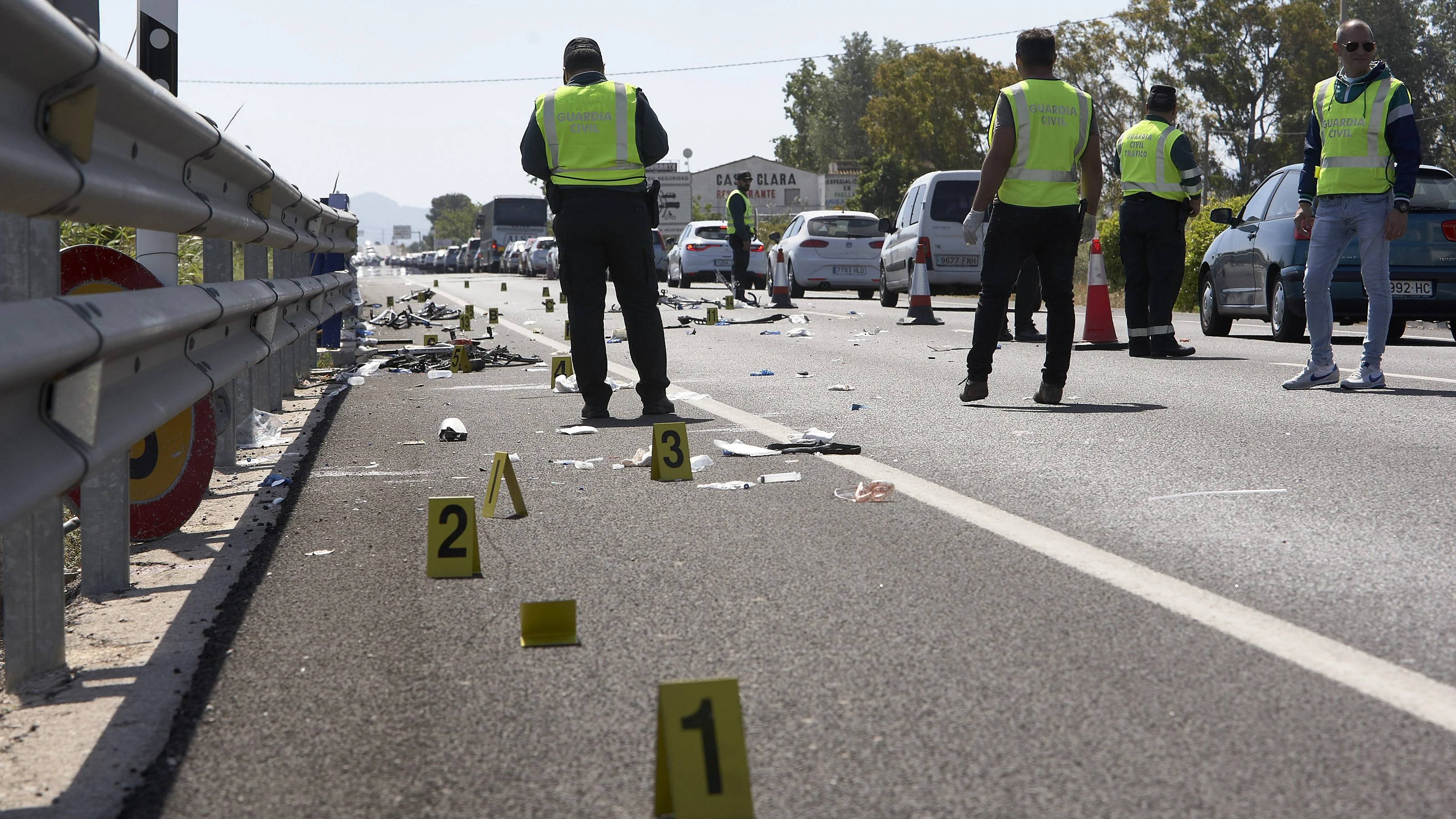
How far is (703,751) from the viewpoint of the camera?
242 cm

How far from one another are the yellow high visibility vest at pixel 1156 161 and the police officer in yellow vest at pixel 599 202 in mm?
5205

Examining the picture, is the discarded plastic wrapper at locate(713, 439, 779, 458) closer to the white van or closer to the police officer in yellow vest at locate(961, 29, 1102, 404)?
the police officer in yellow vest at locate(961, 29, 1102, 404)

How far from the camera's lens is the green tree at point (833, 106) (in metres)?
113

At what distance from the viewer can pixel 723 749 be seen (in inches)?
95.6

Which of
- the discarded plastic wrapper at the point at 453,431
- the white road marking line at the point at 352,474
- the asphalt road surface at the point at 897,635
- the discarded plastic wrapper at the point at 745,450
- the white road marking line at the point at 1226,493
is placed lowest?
the asphalt road surface at the point at 897,635

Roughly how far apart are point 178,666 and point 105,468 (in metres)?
0.84

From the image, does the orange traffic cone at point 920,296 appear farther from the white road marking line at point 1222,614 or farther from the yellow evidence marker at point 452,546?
the yellow evidence marker at point 452,546

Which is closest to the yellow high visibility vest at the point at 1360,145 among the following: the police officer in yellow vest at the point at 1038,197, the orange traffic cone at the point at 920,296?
the police officer in yellow vest at the point at 1038,197

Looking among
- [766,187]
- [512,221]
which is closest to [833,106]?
[766,187]

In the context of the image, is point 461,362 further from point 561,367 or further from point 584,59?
point 584,59

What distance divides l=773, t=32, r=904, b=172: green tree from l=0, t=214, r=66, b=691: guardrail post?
360ft

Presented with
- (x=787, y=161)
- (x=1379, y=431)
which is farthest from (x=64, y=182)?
(x=787, y=161)

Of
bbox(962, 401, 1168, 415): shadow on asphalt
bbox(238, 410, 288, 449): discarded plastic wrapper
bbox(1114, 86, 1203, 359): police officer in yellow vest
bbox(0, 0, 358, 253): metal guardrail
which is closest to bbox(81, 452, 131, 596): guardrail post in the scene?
bbox(0, 0, 358, 253): metal guardrail

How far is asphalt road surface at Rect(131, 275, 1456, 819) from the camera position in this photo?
2.62m
